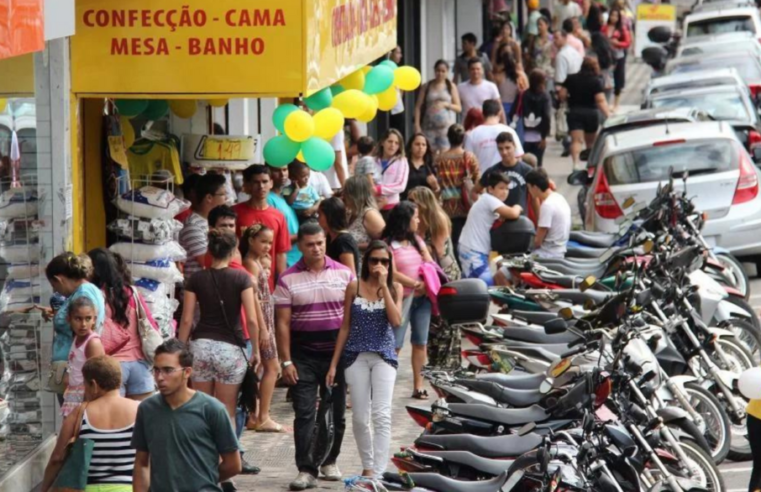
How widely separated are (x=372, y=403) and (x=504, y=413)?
176 cm

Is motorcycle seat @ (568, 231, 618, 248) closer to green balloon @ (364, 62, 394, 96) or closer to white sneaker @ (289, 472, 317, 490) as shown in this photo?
green balloon @ (364, 62, 394, 96)

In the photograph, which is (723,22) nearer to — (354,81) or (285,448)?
(354,81)

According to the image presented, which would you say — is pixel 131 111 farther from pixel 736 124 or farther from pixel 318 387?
pixel 736 124

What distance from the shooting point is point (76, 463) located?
7930 mm

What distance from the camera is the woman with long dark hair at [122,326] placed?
9375mm

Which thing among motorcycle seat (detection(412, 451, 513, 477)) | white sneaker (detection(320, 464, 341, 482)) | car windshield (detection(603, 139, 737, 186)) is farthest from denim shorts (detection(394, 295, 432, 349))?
motorcycle seat (detection(412, 451, 513, 477))

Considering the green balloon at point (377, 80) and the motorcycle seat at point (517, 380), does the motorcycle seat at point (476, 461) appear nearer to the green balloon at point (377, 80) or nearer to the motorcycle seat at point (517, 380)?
the motorcycle seat at point (517, 380)

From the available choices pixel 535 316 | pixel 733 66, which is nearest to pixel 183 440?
pixel 535 316

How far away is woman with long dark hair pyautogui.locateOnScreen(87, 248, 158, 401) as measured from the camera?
9.38 m

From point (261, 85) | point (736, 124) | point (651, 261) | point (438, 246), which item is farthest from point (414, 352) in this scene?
point (736, 124)

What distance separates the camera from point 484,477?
Answer: 8.14 meters

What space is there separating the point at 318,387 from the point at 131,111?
261 cm

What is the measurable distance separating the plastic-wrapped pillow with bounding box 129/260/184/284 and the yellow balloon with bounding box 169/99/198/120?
2.40 meters

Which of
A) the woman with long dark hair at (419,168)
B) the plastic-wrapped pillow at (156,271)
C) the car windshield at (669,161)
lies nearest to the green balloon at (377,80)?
the woman with long dark hair at (419,168)
